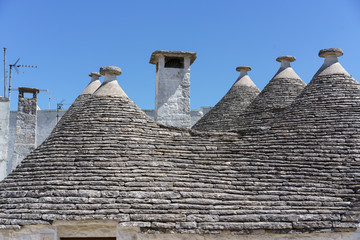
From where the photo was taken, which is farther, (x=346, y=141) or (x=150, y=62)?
(x=150, y=62)

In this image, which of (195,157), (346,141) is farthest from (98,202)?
(346,141)

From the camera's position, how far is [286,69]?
1197cm

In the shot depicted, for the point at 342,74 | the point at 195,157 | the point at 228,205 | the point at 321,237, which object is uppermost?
the point at 342,74

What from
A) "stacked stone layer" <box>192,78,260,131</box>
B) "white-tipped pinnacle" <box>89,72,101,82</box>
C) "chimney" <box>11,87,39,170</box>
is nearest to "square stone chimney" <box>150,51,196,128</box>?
"stacked stone layer" <box>192,78,260,131</box>

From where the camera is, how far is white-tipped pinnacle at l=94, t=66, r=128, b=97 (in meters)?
8.60

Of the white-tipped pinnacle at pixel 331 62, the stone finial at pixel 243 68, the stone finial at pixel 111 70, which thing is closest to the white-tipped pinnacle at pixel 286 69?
the stone finial at pixel 243 68

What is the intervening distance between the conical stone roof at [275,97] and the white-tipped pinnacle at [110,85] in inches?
122

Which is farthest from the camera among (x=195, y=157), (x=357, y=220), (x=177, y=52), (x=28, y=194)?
(x=177, y=52)

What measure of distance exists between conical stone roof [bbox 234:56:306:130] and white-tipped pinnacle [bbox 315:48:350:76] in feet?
4.42

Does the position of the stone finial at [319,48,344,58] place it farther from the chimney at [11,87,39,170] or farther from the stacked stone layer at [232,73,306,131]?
the chimney at [11,87,39,170]

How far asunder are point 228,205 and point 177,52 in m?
5.45

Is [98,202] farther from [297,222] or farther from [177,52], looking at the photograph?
[177,52]

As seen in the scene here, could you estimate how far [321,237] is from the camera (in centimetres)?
643

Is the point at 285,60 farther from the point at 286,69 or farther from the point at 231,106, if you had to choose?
the point at 231,106
